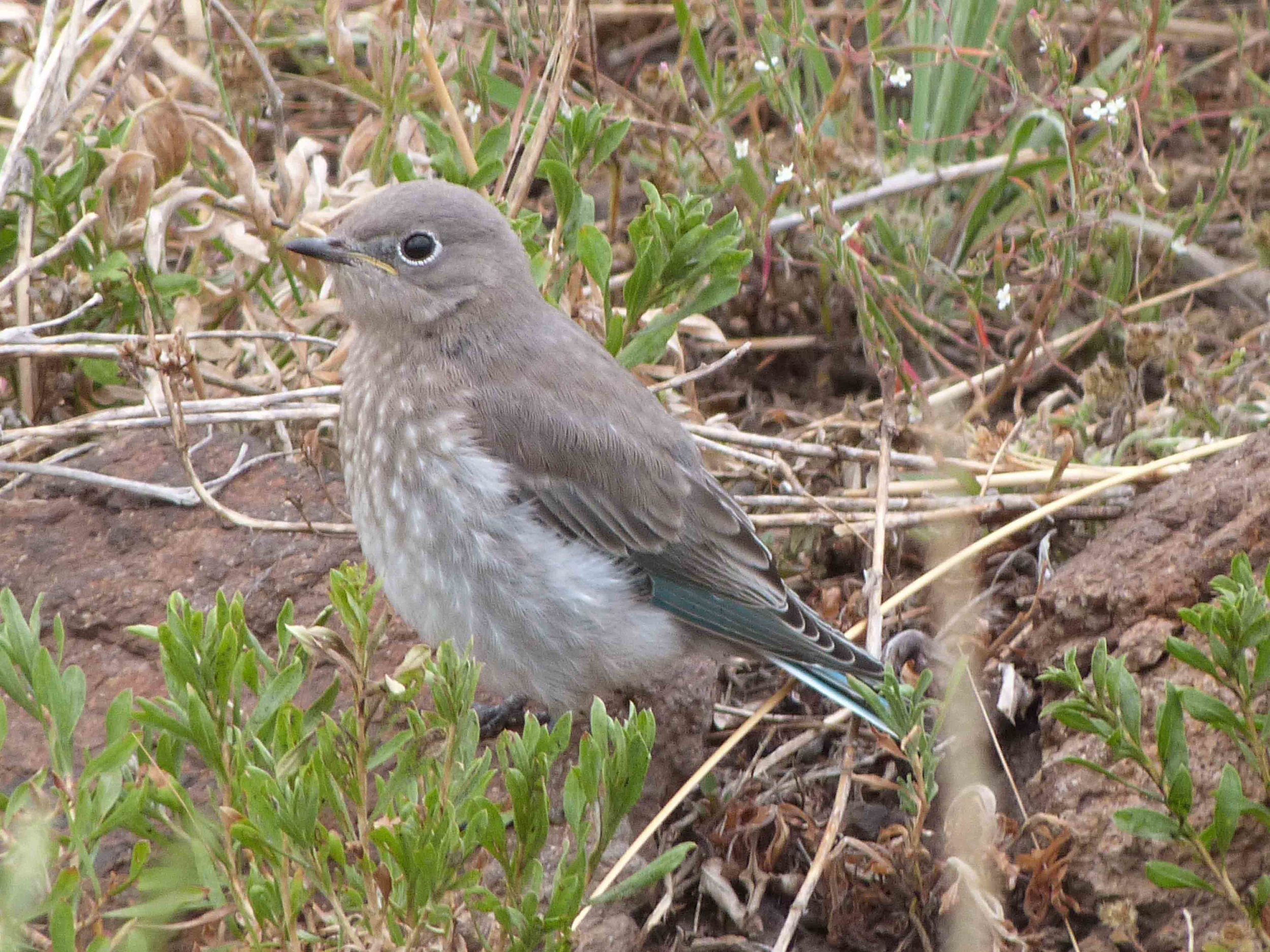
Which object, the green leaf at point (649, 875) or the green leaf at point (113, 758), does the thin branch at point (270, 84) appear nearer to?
the green leaf at point (113, 758)

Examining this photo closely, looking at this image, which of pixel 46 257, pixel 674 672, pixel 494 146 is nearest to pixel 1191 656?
pixel 674 672

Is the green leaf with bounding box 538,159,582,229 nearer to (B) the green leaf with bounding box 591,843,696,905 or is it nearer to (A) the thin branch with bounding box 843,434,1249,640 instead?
(A) the thin branch with bounding box 843,434,1249,640

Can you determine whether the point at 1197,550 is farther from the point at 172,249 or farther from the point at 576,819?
the point at 172,249

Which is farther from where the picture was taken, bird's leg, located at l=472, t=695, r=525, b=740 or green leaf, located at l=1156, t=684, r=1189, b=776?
bird's leg, located at l=472, t=695, r=525, b=740

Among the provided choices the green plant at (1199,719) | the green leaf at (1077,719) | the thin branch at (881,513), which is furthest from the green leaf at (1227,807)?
the thin branch at (881,513)

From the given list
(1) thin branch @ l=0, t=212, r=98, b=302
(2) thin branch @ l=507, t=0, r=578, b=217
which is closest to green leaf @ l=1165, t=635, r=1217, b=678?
(2) thin branch @ l=507, t=0, r=578, b=217

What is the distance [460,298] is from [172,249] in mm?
1657

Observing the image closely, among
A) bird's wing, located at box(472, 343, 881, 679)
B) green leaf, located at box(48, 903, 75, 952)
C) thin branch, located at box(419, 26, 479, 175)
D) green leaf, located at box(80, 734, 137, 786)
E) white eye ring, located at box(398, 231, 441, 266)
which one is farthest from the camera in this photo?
thin branch, located at box(419, 26, 479, 175)

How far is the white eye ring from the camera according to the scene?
4.75 meters

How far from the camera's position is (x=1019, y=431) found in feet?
17.5

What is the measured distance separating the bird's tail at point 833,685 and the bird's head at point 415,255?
1.51 meters

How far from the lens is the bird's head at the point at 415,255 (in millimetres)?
4727

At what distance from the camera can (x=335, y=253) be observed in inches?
185

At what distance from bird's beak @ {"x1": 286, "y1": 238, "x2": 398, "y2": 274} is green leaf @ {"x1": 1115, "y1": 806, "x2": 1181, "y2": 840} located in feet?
8.88
